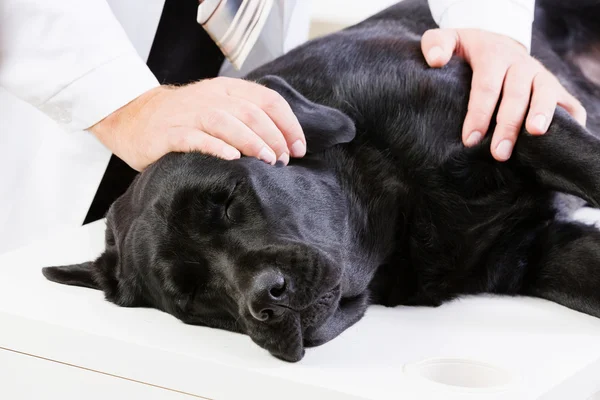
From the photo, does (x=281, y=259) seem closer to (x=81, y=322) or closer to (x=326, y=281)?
(x=326, y=281)

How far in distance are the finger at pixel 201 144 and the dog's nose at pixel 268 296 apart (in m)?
0.25

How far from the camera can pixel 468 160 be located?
5.08 feet

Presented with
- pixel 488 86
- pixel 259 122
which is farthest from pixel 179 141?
pixel 488 86

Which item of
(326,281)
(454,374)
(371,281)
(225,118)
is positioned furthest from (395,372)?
(225,118)

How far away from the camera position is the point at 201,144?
1409mm

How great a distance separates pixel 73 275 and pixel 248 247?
0.43 metres

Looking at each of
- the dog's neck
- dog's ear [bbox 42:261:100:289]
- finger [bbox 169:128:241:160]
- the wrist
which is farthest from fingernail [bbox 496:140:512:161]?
dog's ear [bbox 42:261:100:289]

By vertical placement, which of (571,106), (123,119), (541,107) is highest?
(123,119)

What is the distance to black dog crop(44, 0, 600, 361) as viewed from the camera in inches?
54.5

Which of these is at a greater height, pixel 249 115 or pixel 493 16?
pixel 249 115

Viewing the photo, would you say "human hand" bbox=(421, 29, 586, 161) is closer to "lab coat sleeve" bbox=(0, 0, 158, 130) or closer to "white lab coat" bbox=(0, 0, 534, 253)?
"white lab coat" bbox=(0, 0, 534, 253)

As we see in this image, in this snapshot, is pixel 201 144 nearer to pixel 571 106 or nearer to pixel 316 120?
pixel 316 120

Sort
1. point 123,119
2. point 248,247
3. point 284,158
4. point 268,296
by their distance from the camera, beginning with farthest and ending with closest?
point 123,119 < point 284,158 < point 248,247 < point 268,296

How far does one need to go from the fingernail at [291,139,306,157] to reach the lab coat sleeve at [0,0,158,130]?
441 millimetres
